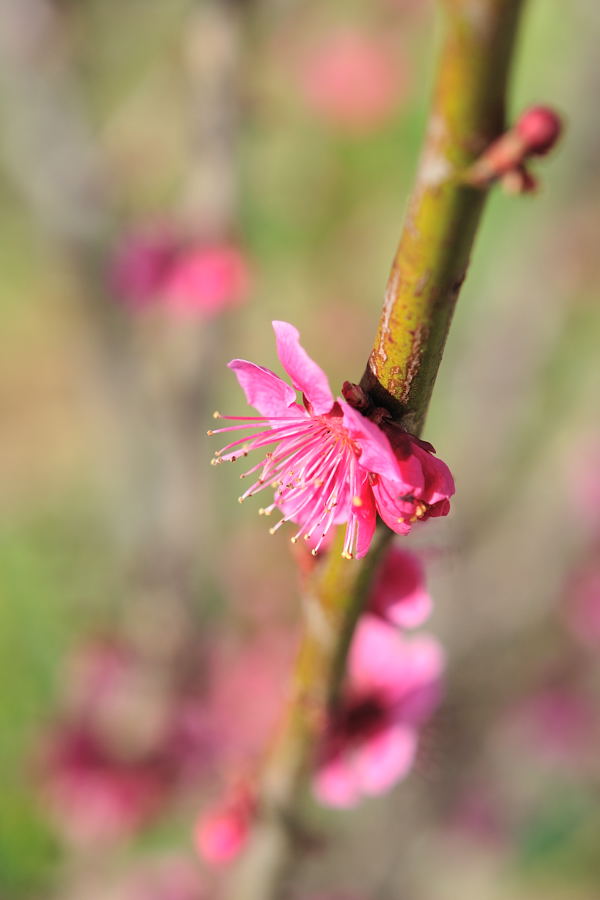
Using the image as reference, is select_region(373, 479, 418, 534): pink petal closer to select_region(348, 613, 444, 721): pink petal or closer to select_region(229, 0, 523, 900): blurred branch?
select_region(229, 0, 523, 900): blurred branch

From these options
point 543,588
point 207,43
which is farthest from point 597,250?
point 207,43

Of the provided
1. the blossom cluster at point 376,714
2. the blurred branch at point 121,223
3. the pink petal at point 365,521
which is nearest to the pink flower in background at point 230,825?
the blossom cluster at point 376,714

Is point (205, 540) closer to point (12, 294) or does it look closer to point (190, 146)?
point (190, 146)

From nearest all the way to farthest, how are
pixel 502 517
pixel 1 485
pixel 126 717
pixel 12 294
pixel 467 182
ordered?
1. pixel 467 182
2. pixel 126 717
3. pixel 502 517
4. pixel 1 485
5. pixel 12 294

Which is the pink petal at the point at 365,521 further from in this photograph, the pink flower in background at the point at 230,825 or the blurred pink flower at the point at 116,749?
the blurred pink flower at the point at 116,749

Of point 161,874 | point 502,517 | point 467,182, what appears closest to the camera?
point 467,182

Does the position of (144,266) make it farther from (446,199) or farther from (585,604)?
(585,604)

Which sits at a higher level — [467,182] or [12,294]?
[12,294]
